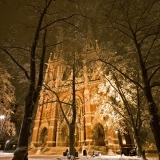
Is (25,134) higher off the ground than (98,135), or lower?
lower

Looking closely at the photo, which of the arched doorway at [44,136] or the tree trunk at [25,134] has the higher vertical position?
the arched doorway at [44,136]

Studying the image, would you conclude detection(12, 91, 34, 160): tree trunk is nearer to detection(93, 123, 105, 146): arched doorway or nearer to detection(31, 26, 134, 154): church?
detection(31, 26, 134, 154): church

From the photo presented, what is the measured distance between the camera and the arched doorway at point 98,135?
22.3m

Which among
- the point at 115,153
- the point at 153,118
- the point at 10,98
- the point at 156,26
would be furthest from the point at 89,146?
the point at 156,26

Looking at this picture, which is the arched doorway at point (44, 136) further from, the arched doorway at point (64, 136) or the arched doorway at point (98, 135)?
the arched doorway at point (98, 135)

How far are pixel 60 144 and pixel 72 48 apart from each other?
54.8 feet

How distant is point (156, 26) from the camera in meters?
7.85

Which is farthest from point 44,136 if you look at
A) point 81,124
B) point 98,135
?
point 98,135

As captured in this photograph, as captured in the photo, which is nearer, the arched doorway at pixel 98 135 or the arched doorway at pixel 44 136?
the arched doorway at pixel 98 135

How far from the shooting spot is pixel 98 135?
23234mm

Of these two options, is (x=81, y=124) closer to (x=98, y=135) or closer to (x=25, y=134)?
(x=98, y=135)

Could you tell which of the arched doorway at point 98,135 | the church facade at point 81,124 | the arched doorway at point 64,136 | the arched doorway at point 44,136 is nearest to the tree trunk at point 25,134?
the church facade at point 81,124

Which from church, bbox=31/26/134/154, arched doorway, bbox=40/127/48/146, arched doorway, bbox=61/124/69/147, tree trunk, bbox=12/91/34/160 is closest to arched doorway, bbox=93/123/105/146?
church, bbox=31/26/134/154

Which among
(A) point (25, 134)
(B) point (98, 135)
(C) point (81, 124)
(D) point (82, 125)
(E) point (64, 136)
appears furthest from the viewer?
(E) point (64, 136)
